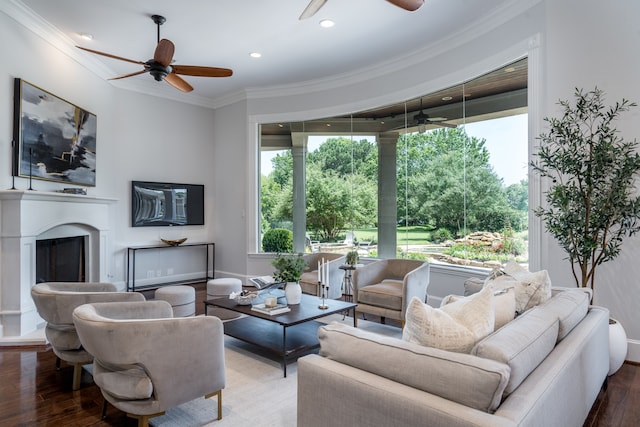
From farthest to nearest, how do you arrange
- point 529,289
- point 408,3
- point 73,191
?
point 73,191, point 408,3, point 529,289

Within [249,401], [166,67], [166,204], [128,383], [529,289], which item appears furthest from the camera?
[166,204]

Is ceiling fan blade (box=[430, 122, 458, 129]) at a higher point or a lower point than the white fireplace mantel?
higher

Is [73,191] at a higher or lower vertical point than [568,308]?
higher

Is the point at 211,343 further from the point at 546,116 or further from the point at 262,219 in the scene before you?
the point at 262,219

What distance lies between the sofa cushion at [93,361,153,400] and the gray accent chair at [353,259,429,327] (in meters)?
2.10

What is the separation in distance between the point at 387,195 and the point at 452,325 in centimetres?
435

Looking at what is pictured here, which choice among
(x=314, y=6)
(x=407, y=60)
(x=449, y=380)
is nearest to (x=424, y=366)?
(x=449, y=380)

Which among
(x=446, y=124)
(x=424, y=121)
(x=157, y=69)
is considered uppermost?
(x=157, y=69)

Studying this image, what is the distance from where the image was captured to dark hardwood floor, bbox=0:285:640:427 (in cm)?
236

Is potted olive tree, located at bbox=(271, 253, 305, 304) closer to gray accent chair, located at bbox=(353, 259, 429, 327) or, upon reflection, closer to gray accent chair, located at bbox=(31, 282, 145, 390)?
gray accent chair, located at bbox=(353, 259, 429, 327)

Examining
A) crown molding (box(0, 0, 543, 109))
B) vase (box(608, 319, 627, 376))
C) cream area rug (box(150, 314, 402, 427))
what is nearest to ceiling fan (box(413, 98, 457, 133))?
crown molding (box(0, 0, 543, 109))

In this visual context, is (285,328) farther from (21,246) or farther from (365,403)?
(21,246)

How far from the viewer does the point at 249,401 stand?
2.62m

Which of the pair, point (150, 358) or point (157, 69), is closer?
point (150, 358)
